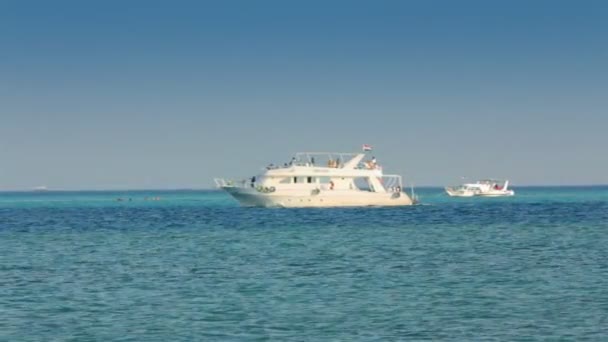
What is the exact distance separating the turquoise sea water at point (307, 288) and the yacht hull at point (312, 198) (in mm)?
54319

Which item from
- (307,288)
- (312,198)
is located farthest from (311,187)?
(307,288)

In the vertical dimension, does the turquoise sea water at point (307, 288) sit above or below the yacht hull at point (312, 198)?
below

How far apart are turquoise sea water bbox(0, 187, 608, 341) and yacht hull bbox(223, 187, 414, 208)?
5432 cm

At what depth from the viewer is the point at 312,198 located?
122m

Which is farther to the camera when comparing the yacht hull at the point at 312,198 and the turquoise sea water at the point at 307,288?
the yacht hull at the point at 312,198

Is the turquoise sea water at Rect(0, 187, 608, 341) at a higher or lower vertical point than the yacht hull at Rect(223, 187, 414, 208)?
lower

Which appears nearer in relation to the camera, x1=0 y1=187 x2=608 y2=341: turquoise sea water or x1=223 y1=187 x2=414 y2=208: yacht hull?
x1=0 y1=187 x2=608 y2=341: turquoise sea water

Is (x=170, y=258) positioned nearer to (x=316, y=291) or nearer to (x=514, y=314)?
(x=316, y=291)

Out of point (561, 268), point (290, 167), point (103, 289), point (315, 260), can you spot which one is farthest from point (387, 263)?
point (290, 167)

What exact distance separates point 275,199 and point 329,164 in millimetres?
8068

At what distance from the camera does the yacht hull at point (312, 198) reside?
122188mm

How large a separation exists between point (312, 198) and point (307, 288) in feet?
281

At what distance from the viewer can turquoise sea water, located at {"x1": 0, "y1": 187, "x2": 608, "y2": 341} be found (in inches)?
1091

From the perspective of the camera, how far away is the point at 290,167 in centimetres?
12031
